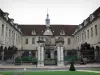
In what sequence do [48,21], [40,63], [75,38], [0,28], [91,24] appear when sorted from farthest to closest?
[48,21]
[75,38]
[91,24]
[0,28]
[40,63]

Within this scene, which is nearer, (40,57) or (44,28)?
(40,57)

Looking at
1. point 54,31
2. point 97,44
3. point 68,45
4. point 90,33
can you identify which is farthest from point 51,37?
point 97,44

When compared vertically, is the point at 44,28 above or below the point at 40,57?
above

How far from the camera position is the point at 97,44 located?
2834cm

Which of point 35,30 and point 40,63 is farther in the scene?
point 35,30

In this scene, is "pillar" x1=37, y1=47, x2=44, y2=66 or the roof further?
the roof

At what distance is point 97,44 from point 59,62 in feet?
31.2

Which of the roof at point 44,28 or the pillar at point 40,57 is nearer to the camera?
the pillar at point 40,57

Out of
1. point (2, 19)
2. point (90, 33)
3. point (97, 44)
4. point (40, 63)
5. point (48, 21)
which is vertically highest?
point (48, 21)

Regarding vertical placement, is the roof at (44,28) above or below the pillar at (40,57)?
above

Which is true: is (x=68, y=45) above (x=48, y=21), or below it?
below

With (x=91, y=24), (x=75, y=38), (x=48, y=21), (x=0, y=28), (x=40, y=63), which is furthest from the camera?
(x=48, y=21)

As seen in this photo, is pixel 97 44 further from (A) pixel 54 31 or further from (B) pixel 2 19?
(A) pixel 54 31

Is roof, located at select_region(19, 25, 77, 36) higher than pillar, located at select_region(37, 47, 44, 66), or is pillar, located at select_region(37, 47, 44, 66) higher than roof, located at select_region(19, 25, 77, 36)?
roof, located at select_region(19, 25, 77, 36)
